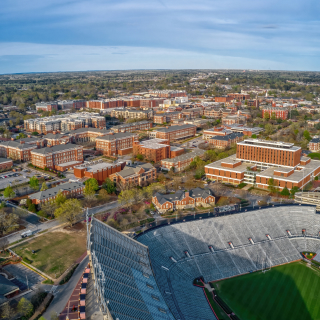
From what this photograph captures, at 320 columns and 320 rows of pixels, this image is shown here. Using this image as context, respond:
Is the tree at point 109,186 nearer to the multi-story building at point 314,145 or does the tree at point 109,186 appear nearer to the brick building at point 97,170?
the brick building at point 97,170

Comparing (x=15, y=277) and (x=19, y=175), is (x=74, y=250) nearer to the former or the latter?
(x=15, y=277)

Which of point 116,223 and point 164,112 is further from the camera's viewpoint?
point 164,112

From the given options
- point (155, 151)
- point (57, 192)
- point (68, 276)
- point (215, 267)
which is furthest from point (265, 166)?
point (68, 276)

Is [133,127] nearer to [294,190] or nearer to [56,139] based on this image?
[56,139]

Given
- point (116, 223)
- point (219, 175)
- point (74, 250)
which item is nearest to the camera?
point (74, 250)

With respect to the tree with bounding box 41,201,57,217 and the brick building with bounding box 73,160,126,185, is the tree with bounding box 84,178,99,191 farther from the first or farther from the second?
the tree with bounding box 41,201,57,217

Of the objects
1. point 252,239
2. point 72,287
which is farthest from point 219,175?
point 72,287
